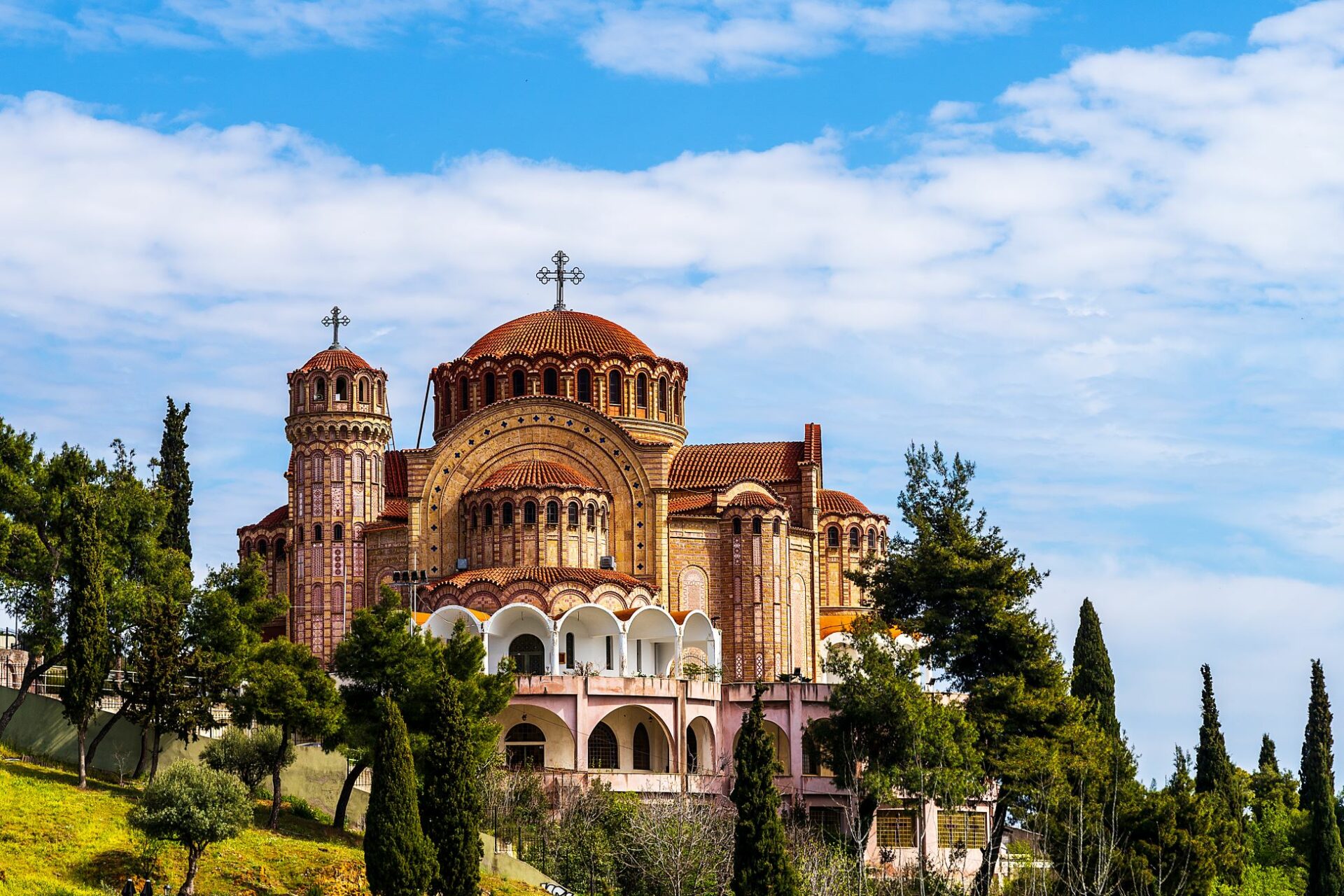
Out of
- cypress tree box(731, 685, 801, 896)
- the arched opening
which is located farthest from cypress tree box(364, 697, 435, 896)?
the arched opening

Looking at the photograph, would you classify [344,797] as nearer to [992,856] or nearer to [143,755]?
[143,755]

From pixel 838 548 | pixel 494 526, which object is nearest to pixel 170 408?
pixel 494 526

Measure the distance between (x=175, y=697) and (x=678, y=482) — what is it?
29.5m

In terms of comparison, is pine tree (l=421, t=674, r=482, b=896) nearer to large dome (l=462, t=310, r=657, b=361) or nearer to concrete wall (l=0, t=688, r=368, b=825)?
concrete wall (l=0, t=688, r=368, b=825)

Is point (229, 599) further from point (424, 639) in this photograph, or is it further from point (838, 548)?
point (838, 548)

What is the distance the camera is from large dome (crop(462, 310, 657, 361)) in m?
71.4

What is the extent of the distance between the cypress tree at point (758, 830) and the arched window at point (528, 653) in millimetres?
19269

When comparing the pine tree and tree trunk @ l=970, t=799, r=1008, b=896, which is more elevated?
the pine tree

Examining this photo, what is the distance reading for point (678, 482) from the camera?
72.0 meters

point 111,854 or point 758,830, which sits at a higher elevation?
point 758,830

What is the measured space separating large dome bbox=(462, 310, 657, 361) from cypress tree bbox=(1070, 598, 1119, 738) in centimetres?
1870

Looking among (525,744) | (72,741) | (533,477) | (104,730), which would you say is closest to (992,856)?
(525,744)

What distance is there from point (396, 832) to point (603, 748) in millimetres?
21094

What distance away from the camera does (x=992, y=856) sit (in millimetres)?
51562
